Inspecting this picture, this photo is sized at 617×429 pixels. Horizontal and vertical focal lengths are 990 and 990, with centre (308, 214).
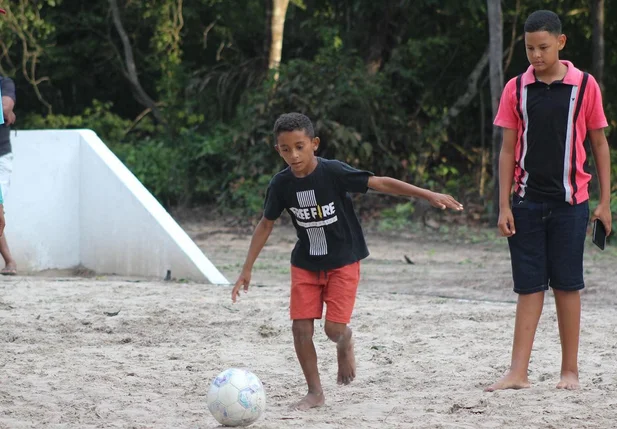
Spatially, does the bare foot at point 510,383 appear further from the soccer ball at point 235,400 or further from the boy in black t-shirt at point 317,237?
the soccer ball at point 235,400

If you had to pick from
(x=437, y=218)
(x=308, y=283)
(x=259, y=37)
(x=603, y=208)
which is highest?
(x=259, y=37)

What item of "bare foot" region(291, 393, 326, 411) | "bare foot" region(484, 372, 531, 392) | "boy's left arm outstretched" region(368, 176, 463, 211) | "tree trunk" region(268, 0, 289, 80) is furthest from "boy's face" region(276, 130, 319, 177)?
"tree trunk" region(268, 0, 289, 80)

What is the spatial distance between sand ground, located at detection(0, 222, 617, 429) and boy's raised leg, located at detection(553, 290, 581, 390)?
116 millimetres

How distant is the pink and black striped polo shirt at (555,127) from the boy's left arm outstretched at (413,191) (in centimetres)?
54

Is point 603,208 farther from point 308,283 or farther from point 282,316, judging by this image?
point 282,316

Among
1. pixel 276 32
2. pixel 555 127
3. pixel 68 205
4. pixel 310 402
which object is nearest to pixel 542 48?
pixel 555 127

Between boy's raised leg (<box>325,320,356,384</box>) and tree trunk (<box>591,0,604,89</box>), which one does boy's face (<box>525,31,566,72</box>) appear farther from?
tree trunk (<box>591,0,604,89</box>)

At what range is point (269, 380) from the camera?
18.3 ft

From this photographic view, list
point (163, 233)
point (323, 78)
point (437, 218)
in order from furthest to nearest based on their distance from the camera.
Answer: point (323, 78) < point (437, 218) < point (163, 233)

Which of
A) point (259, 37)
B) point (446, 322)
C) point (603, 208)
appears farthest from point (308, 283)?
point (259, 37)

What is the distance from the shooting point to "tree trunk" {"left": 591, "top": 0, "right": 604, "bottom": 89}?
16109 millimetres

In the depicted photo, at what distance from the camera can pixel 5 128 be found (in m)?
9.57

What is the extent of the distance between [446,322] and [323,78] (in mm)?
10254

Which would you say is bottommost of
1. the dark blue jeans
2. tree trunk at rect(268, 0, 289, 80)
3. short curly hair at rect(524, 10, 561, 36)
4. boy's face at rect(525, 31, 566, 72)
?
the dark blue jeans
